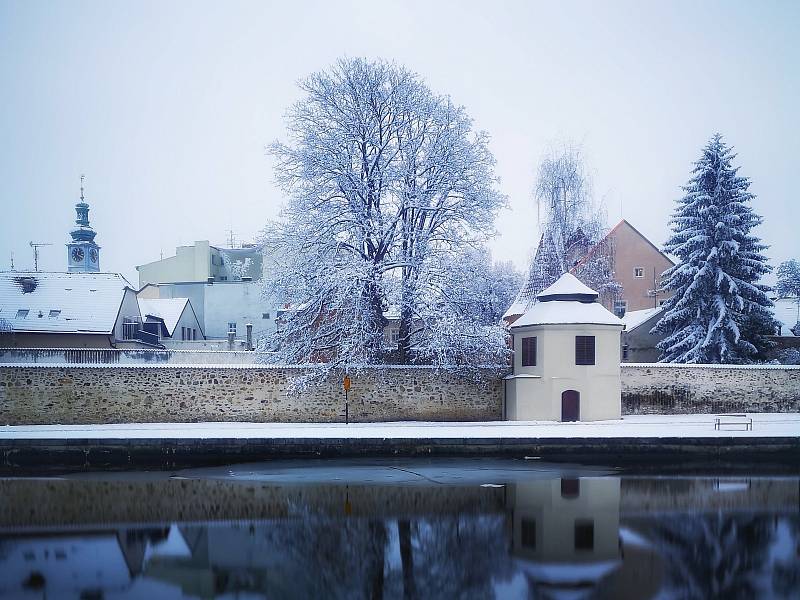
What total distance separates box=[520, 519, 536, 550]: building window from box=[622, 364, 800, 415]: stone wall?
609 inches

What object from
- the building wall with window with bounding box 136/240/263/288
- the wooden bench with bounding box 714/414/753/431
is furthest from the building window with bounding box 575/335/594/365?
the building wall with window with bounding box 136/240/263/288

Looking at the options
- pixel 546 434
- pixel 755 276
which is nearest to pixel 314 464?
pixel 546 434

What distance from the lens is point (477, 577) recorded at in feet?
28.7

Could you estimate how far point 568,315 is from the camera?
23.5 meters

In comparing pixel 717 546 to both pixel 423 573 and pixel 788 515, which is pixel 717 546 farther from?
pixel 423 573

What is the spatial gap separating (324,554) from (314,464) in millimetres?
7662

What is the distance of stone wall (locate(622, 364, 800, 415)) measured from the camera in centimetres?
2584

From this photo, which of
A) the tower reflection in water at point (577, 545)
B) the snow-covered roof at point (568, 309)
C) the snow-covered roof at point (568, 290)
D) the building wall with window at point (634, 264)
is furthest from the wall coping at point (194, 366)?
the building wall with window at point (634, 264)

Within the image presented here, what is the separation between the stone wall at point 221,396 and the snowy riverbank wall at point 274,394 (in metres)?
0.03

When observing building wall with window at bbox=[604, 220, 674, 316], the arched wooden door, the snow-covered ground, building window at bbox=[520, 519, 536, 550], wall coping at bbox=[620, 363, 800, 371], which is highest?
building wall with window at bbox=[604, 220, 674, 316]

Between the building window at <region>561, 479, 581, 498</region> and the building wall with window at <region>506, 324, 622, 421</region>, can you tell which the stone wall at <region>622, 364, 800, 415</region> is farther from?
the building window at <region>561, 479, 581, 498</region>

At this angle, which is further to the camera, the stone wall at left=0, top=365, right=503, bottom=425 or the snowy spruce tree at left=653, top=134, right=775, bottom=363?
the snowy spruce tree at left=653, top=134, right=775, bottom=363

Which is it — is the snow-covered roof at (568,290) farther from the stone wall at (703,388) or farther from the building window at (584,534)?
the building window at (584,534)

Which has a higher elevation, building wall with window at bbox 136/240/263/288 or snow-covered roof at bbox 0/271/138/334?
building wall with window at bbox 136/240/263/288
